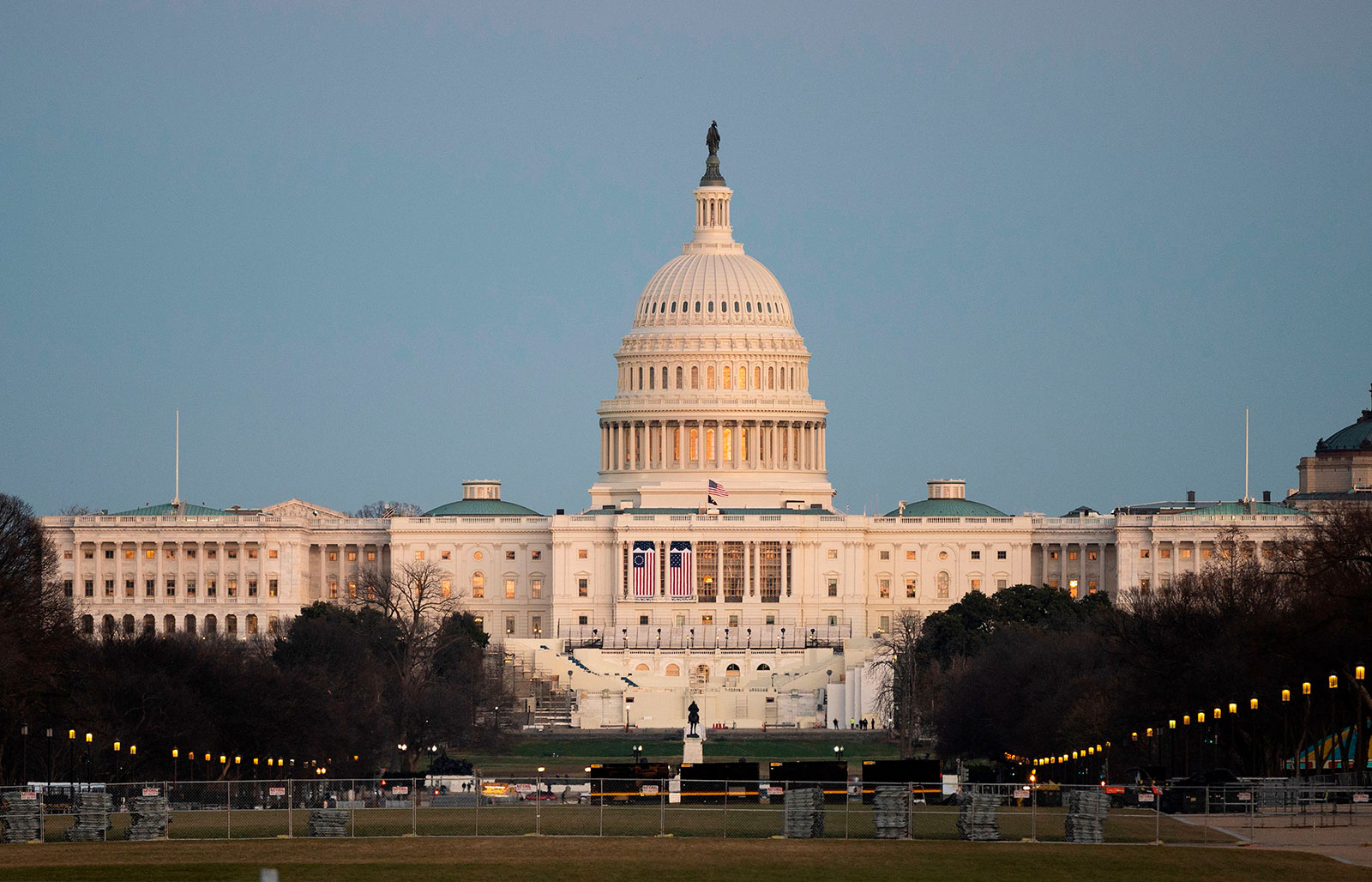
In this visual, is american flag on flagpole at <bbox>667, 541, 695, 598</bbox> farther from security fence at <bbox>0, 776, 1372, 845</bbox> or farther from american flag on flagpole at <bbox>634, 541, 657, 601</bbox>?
security fence at <bbox>0, 776, 1372, 845</bbox>

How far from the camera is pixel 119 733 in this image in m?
99.5

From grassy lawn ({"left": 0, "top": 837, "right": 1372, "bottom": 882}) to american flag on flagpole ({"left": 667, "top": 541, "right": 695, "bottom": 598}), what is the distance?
12789 cm

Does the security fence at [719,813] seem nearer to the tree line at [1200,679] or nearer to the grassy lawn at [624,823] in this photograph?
the grassy lawn at [624,823]

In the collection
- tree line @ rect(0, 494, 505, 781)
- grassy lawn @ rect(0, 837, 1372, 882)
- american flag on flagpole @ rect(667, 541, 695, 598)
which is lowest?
grassy lawn @ rect(0, 837, 1372, 882)

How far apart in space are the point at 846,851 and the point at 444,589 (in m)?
137

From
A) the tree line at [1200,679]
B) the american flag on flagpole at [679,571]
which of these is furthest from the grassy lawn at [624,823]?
the american flag on flagpole at [679,571]

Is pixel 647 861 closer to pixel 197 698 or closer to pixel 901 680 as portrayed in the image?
pixel 197 698

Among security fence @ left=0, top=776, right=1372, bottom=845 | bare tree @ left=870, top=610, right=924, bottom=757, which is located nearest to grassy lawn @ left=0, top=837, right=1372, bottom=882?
security fence @ left=0, top=776, right=1372, bottom=845

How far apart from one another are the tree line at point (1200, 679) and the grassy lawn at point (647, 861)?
56.4ft

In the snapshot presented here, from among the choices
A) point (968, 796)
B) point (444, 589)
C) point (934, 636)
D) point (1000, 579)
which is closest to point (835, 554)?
point (1000, 579)

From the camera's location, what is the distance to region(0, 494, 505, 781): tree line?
316ft

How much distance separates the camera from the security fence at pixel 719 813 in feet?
222

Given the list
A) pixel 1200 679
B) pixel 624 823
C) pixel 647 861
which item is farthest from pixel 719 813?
pixel 1200 679

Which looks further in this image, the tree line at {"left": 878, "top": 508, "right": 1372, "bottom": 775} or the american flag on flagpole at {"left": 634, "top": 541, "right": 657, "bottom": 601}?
the american flag on flagpole at {"left": 634, "top": 541, "right": 657, "bottom": 601}
